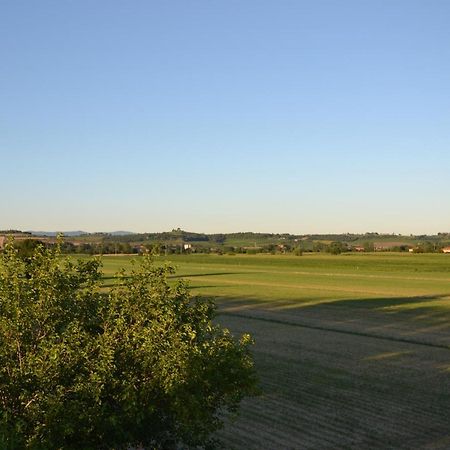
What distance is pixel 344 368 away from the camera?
31.9m

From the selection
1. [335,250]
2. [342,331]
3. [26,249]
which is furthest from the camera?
[335,250]

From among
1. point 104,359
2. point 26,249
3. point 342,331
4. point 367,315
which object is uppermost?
point 26,249

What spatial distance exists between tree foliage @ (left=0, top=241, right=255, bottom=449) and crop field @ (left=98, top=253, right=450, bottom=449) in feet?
6.70

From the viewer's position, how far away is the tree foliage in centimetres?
1291

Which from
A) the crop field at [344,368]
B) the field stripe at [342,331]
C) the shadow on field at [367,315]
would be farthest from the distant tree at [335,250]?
the field stripe at [342,331]

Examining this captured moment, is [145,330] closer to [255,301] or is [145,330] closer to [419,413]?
[419,413]

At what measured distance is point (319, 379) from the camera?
29.3 metres

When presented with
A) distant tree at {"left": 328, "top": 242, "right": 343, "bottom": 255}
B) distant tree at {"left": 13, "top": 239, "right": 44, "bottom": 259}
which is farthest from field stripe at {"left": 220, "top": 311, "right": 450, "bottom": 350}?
distant tree at {"left": 328, "top": 242, "right": 343, "bottom": 255}

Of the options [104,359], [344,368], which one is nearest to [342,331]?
[344,368]

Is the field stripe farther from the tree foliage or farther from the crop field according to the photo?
the tree foliage

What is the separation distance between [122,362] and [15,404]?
229cm

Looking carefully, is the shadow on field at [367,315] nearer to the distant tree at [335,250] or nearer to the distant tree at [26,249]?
the distant tree at [26,249]

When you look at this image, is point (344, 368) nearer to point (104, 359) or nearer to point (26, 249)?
point (104, 359)

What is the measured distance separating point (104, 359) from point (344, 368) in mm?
20778
